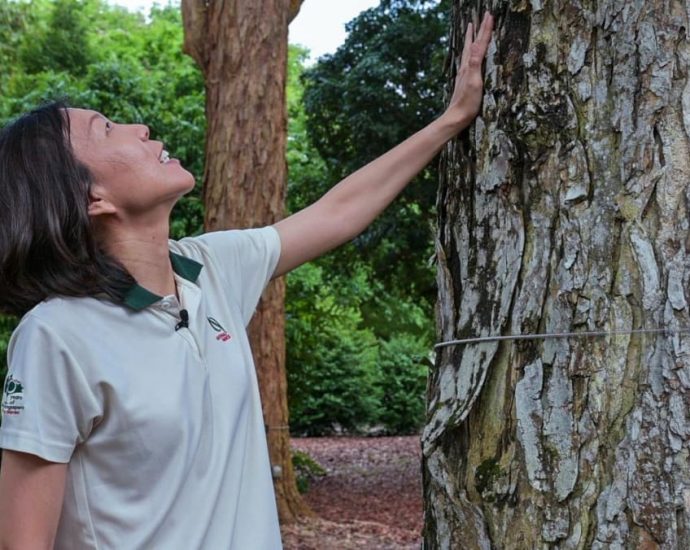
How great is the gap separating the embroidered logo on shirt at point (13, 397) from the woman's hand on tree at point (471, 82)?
39.0 inches

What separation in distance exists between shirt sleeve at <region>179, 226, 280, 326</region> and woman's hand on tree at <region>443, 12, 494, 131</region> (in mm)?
505

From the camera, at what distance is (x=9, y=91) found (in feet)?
60.1

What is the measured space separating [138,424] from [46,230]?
0.40m

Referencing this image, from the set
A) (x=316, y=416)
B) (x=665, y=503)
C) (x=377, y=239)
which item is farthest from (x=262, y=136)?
(x=316, y=416)

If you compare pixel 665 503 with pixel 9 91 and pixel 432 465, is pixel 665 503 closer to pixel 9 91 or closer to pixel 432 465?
pixel 432 465

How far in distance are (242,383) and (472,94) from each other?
0.74 metres

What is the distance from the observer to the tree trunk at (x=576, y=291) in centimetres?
168

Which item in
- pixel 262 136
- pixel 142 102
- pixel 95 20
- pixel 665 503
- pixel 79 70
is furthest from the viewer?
pixel 95 20

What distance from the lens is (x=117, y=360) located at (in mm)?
1717

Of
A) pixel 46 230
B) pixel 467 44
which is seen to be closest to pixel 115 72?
pixel 467 44

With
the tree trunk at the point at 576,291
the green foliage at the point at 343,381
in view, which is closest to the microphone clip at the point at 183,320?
the tree trunk at the point at 576,291

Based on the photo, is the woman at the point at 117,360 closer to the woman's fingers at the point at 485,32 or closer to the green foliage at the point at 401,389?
the woman's fingers at the point at 485,32

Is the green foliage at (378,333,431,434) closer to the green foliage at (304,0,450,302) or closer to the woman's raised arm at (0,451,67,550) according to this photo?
the green foliage at (304,0,450,302)

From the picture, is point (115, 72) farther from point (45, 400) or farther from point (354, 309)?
point (45, 400)
